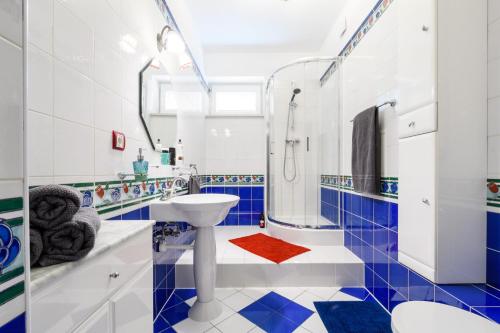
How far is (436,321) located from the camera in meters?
0.83

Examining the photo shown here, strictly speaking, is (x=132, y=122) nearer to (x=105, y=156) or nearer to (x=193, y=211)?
(x=105, y=156)

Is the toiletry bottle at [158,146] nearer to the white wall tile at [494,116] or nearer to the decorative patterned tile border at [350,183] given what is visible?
the decorative patterned tile border at [350,183]

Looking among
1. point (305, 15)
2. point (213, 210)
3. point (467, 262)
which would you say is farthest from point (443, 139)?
point (305, 15)

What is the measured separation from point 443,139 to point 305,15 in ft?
6.82

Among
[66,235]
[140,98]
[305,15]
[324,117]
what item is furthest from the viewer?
[324,117]

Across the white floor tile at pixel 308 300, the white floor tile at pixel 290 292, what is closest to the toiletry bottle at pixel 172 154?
the white floor tile at pixel 290 292

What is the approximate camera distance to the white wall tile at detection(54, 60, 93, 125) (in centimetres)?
78

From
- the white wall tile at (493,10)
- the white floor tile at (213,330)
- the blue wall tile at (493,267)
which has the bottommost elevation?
the white floor tile at (213,330)

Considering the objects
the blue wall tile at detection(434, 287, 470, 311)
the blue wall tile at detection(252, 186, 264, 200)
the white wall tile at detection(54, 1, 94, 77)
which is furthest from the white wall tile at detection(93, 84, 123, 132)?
the blue wall tile at detection(252, 186, 264, 200)

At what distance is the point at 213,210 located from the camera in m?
1.31

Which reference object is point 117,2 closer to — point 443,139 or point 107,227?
point 107,227

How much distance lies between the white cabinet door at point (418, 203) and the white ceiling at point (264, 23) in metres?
1.89

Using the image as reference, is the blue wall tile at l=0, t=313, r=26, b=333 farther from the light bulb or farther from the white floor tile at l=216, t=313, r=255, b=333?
the light bulb

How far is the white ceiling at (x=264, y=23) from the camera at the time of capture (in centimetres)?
233
